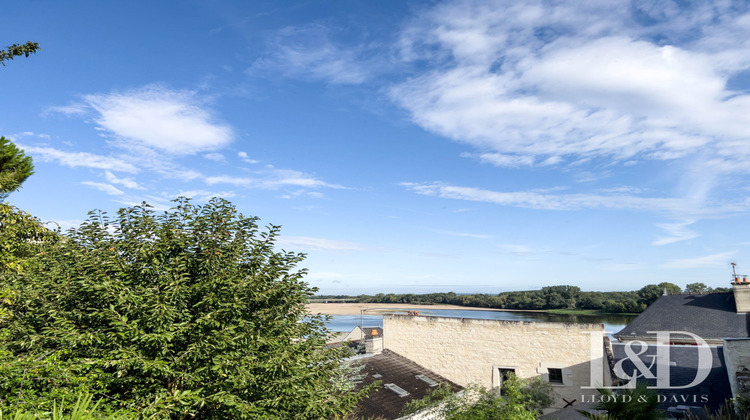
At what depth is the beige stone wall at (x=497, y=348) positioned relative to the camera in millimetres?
18500

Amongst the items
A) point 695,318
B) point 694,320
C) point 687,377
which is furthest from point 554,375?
point 695,318

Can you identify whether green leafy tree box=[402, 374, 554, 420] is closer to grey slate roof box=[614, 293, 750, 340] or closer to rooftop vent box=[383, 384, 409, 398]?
rooftop vent box=[383, 384, 409, 398]

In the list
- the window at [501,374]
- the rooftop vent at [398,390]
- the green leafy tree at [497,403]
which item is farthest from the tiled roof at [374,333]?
the window at [501,374]

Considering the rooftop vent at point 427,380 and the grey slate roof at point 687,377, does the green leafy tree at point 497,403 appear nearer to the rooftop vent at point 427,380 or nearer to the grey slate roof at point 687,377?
the rooftop vent at point 427,380

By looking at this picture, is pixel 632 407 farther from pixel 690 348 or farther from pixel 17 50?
pixel 17 50

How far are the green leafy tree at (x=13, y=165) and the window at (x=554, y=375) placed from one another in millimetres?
23860

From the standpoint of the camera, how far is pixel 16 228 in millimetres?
14195

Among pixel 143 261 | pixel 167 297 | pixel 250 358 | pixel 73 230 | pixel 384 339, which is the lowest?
pixel 384 339

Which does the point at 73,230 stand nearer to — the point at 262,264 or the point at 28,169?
the point at 262,264

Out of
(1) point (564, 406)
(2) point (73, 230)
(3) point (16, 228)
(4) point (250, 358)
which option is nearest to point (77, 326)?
(2) point (73, 230)

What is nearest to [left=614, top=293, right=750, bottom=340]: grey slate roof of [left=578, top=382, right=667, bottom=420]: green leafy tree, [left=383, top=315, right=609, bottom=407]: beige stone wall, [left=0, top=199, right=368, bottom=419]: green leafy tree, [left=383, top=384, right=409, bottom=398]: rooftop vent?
[left=383, top=315, right=609, bottom=407]: beige stone wall

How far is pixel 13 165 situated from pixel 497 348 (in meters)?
22.9

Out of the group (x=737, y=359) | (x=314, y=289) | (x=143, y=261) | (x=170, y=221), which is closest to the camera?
(x=143, y=261)

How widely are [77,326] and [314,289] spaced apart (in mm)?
5578
